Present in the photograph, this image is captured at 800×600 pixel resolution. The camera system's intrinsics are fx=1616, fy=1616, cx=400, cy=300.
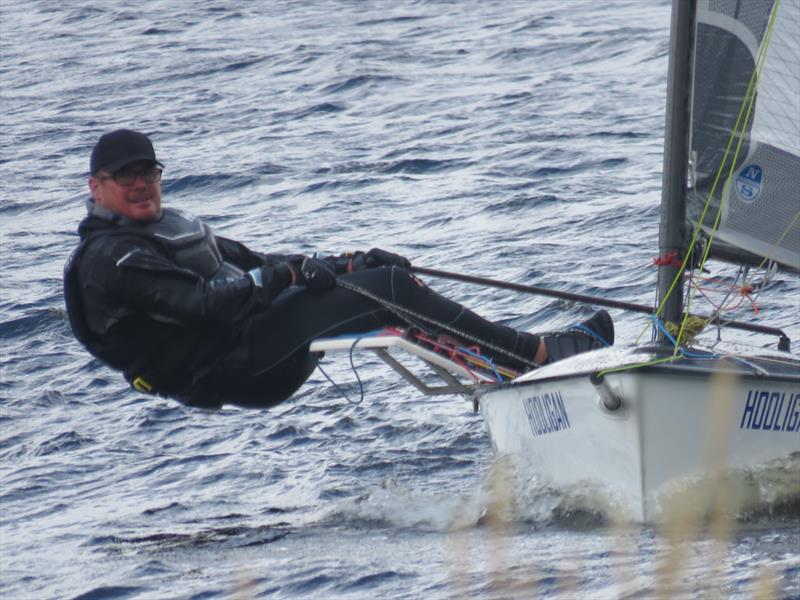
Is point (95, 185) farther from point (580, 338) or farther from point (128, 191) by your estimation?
point (580, 338)

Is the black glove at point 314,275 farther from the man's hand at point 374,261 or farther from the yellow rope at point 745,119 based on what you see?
the yellow rope at point 745,119

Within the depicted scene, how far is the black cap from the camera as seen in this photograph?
6.28 metres

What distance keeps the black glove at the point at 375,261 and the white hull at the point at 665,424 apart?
42.4 inches

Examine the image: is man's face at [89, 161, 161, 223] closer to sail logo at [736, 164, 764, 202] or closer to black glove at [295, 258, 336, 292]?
black glove at [295, 258, 336, 292]

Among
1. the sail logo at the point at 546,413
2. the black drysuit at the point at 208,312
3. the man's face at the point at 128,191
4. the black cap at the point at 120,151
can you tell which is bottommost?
the sail logo at the point at 546,413

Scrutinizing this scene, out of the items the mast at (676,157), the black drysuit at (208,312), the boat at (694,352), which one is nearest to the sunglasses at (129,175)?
the black drysuit at (208,312)

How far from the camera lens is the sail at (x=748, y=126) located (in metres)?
6.58

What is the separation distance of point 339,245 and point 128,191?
617 centimetres

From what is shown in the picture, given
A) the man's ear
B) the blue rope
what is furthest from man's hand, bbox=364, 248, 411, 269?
the man's ear

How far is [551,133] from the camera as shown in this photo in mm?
15625

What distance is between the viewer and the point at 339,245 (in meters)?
12.5

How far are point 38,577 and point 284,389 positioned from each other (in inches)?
49.0

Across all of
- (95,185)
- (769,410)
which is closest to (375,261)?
A: (95,185)

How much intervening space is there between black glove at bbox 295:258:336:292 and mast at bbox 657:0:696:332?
1.35m
